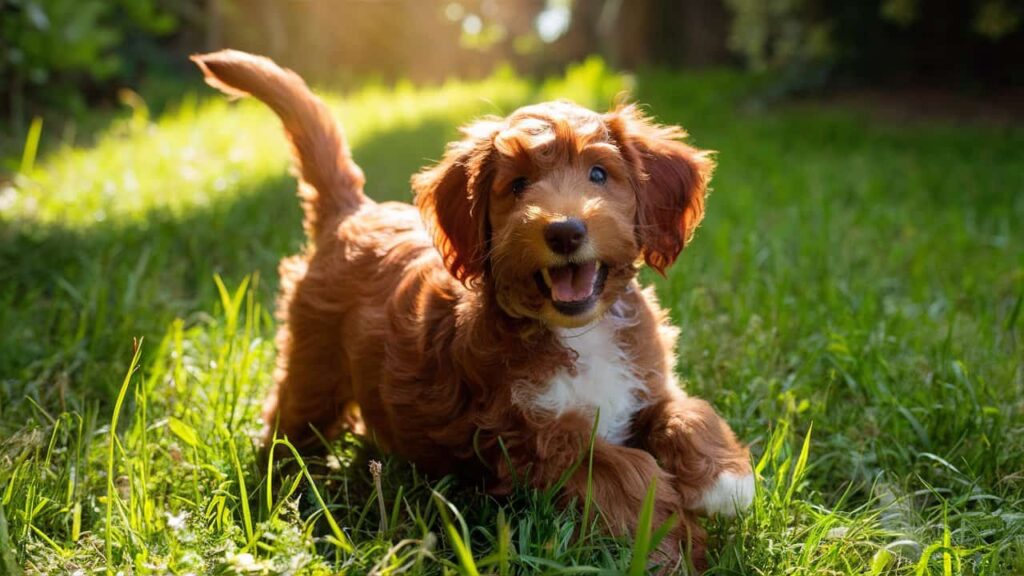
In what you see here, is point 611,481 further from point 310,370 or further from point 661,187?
point 310,370

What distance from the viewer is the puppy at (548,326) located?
9.22 feet

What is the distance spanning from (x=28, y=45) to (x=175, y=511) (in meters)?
5.74

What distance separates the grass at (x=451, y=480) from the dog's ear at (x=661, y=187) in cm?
70

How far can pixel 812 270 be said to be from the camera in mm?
5281

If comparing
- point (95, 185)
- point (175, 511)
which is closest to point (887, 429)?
point (175, 511)

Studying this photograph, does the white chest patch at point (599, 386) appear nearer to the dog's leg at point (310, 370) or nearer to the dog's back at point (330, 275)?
the dog's back at point (330, 275)

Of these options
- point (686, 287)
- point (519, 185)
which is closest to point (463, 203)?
point (519, 185)

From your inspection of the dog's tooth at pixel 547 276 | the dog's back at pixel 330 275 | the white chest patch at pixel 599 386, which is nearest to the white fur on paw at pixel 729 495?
the white chest patch at pixel 599 386

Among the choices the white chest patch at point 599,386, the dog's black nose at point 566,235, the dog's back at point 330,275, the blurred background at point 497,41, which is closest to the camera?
the dog's black nose at point 566,235

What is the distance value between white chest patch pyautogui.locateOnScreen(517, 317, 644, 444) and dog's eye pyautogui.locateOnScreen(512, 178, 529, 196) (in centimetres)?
43

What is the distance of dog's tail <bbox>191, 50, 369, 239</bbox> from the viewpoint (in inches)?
146

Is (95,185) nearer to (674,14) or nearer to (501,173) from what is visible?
(501,173)

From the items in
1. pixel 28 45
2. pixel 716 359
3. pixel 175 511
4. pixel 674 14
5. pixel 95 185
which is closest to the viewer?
pixel 175 511

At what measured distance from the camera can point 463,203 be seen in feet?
10.2
